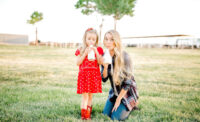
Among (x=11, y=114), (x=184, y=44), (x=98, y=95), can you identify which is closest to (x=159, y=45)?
(x=184, y=44)

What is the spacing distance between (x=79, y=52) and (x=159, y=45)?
28113 millimetres

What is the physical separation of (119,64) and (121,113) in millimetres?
884

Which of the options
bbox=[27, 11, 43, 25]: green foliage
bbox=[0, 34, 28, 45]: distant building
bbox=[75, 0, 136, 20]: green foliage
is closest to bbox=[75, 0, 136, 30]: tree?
bbox=[75, 0, 136, 20]: green foliage

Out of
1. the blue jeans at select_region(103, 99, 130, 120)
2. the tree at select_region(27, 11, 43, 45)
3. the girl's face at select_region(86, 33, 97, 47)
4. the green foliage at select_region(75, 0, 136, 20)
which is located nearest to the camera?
Answer: the girl's face at select_region(86, 33, 97, 47)

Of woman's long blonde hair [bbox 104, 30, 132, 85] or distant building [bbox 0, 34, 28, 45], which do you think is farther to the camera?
distant building [bbox 0, 34, 28, 45]

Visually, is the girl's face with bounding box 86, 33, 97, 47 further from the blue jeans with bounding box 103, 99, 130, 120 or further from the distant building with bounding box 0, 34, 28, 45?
the distant building with bounding box 0, 34, 28, 45

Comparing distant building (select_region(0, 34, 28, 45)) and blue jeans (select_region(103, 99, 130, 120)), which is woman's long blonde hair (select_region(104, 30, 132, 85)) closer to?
blue jeans (select_region(103, 99, 130, 120))

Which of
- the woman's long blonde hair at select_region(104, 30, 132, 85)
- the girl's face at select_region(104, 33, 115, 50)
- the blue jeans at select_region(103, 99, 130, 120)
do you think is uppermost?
the girl's face at select_region(104, 33, 115, 50)

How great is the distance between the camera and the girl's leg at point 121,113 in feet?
9.79

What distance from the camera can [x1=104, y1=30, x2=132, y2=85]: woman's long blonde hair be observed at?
9.46 feet

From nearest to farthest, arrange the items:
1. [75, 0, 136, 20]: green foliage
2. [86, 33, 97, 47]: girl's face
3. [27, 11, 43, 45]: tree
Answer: [86, 33, 97, 47]: girl's face → [75, 0, 136, 20]: green foliage → [27, 11, 43, 45]: tree

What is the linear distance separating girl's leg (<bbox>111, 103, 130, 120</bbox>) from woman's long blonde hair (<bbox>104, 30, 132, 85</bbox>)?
501 mm

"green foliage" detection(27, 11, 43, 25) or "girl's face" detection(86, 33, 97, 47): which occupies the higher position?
"green foliage" detection(27, 11, 43, 25)

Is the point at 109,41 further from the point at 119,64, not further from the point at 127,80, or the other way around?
the point at 127,80
